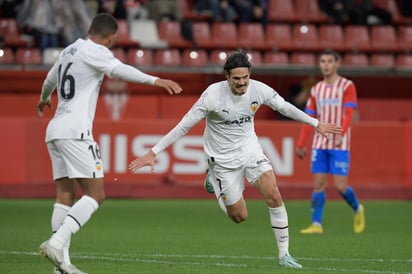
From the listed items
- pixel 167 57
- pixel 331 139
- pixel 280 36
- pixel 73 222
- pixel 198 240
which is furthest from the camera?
pixel 280 36

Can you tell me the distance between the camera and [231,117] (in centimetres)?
1012

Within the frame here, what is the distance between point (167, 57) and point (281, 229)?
12.8 metres

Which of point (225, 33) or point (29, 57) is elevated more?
point (225, 33)

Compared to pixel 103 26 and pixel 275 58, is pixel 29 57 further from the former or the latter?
pixel 103 26

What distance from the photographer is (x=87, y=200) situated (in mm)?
9062

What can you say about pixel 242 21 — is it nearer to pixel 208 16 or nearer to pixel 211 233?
pixel 208 16

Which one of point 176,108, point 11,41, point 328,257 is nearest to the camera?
point 328,257

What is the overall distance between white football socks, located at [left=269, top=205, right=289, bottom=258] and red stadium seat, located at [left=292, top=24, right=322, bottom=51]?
14718 millimetres

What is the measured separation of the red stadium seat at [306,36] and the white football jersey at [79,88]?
15.6 meters

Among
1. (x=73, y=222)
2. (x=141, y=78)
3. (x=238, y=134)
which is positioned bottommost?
(x=73, y=222)

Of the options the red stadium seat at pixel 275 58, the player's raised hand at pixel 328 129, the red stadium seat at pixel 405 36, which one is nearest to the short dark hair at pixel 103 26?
the player's raised hand at pixel 328 129

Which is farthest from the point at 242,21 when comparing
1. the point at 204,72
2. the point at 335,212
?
the point at 335,212

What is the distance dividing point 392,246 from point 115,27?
14.9 feet

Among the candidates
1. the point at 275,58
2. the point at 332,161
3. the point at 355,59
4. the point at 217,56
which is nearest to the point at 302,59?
the point at 275,58
